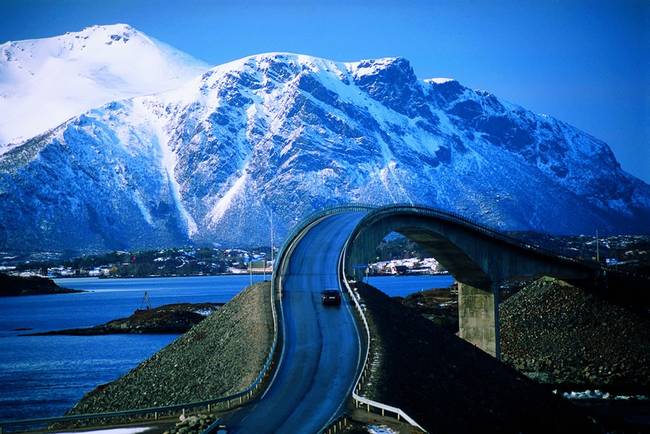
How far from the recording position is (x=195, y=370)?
63.3 m

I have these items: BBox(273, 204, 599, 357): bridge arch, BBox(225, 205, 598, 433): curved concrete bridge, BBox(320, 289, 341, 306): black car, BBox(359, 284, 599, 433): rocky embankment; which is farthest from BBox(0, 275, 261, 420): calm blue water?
BBox(359, 284, 599, 433): rocky embankment

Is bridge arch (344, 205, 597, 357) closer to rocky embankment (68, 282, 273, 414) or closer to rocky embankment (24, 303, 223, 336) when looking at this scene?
rocky embankment (68, 282, 273, 414)

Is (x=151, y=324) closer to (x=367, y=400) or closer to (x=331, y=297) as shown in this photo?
(x=331, y=297)

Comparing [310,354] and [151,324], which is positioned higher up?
[310,354]

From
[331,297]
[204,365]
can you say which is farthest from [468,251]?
[204,365]

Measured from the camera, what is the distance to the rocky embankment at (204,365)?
5884cm

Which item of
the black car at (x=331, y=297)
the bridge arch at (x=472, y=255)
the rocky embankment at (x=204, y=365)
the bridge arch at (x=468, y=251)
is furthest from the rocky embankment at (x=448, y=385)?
the bridge arch at (x=472, y=255)

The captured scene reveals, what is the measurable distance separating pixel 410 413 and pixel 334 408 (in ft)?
17.1

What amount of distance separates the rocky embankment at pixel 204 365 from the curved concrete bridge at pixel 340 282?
166cm

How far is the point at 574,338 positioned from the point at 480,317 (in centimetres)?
1054

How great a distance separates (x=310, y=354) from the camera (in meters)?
60.5

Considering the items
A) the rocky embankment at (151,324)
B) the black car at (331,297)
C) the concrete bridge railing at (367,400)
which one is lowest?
the rocky embankment at (151,324)

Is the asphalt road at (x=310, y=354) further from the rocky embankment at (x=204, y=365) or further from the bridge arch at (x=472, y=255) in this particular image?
the bridge arch at (x=472, y=255)

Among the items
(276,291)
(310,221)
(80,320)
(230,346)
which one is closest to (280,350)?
(230,346)
